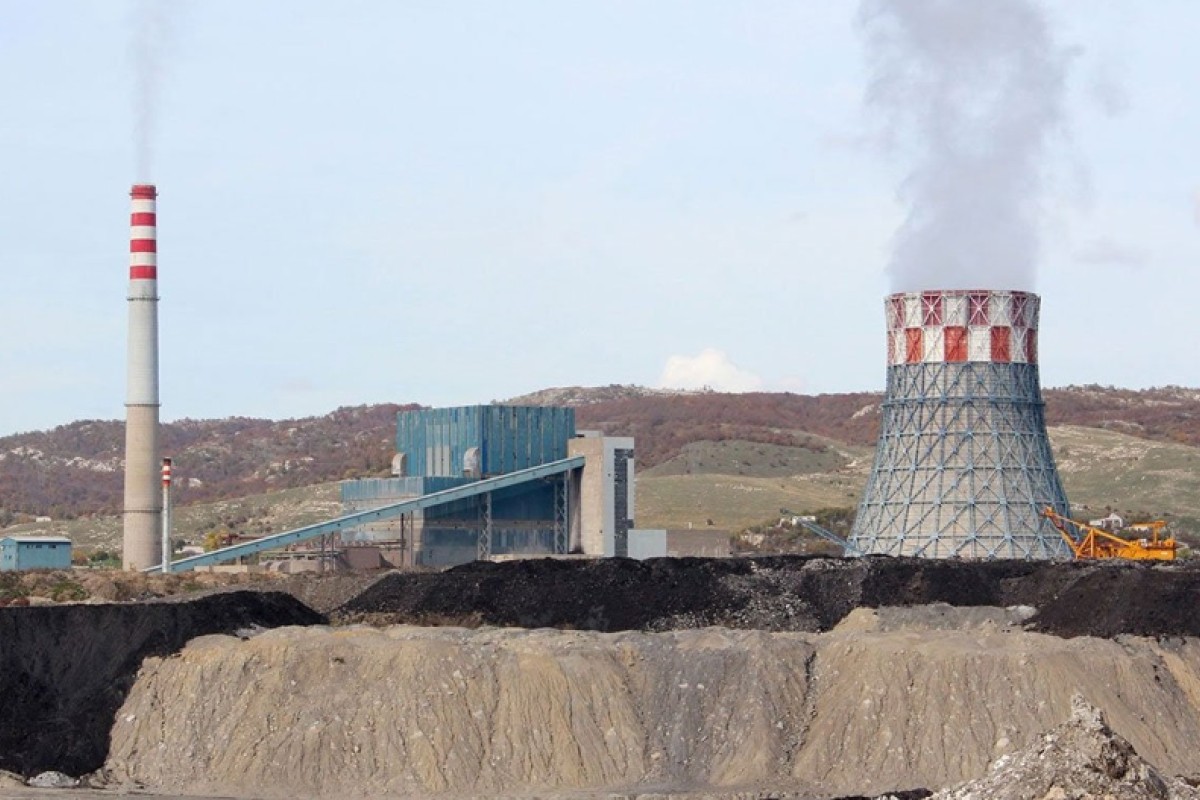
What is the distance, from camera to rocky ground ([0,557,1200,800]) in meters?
39.2

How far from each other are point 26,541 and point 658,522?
39702mm

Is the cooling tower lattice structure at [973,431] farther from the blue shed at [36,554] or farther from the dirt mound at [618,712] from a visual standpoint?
the blue shed at [36,554]

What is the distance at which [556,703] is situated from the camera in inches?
1604

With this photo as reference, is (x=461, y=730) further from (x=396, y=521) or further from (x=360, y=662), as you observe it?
(x=396, y=521)

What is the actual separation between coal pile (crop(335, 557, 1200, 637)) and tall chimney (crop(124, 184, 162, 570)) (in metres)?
24.8

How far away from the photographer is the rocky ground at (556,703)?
39.2 meters

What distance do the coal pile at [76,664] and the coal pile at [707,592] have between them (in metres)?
8.92

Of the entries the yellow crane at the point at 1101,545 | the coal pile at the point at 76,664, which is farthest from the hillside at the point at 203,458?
the coal pile at the point at 76,664

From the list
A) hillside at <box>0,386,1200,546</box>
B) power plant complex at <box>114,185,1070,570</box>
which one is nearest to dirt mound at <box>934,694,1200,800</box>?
power plant complex at <box>114,185,1070,570</box>

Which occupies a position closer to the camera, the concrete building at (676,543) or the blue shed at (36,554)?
the concrete building at (676,543)

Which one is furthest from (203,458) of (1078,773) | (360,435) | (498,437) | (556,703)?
(1078,773)

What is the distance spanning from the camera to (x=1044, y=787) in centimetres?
2422

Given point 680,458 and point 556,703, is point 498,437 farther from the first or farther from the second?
point 680,458

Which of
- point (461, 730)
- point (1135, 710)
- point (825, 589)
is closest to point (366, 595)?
point (825, 589)
